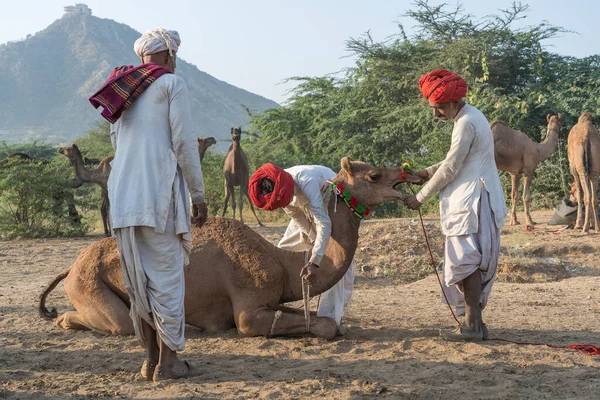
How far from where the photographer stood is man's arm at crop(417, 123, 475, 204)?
5199 millimetres

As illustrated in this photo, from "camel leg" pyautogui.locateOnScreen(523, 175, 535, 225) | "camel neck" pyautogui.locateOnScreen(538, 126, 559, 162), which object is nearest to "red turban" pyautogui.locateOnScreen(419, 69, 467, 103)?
"camel leg" pyautogui.locateOnScreen(523, 175, 535, 225)

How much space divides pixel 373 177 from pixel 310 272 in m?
0.90

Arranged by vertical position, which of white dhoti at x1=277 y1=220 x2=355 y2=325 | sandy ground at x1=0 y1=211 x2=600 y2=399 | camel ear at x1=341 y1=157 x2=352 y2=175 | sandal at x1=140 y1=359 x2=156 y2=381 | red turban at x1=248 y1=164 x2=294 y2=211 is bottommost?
sandy ground at x1=0 y1=211 x2=600 y2=399

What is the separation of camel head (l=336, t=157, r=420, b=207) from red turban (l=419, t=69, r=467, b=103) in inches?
25.1

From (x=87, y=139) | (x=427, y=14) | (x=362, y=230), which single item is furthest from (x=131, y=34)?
(x=362, y=230)

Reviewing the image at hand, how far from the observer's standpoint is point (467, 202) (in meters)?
5.20

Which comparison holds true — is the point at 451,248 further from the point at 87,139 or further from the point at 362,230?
the point at 87,139

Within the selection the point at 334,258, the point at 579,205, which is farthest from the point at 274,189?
the point at 579,205

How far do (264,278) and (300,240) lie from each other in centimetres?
70

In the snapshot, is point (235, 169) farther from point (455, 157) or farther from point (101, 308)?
point (455, 157)

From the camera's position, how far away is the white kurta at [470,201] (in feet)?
17.0

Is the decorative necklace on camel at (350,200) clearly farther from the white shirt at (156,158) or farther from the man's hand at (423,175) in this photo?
the white shirt at (156,158)

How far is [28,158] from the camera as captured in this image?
16.2 metres

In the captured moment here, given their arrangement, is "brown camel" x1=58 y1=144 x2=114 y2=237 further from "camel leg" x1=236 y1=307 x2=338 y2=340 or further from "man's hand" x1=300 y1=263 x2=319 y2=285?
"man's hand" x1=300 y1=263 x2=319 y2=285
